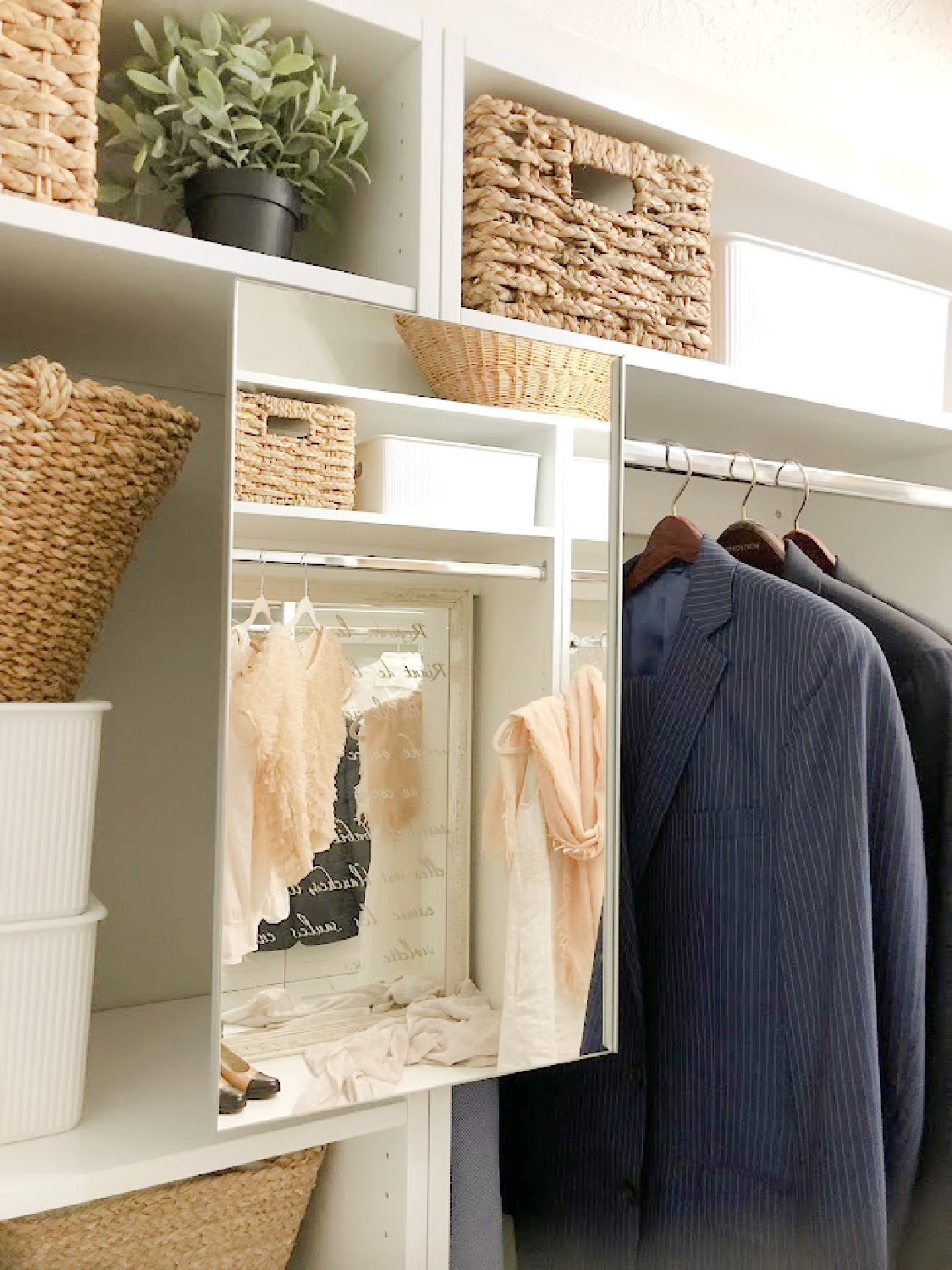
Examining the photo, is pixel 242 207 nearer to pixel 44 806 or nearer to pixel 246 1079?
pixel 44 806

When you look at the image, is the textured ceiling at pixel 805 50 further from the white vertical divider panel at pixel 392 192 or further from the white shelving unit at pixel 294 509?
the white vertical divider panel at pixel 392 192

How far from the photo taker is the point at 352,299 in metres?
0.95

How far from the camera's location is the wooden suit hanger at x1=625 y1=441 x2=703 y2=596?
119cm

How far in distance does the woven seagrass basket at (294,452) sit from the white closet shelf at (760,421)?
38 cm

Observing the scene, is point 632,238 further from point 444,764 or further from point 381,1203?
point 381,1203

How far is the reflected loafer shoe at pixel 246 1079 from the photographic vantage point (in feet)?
2.82

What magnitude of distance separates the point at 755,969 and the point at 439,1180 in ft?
1.21

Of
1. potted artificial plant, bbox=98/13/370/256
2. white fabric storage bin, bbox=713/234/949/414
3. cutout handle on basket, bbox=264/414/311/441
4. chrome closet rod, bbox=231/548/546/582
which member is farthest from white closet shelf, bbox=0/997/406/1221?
white fabric storage bin, bbox=713/234/949/414

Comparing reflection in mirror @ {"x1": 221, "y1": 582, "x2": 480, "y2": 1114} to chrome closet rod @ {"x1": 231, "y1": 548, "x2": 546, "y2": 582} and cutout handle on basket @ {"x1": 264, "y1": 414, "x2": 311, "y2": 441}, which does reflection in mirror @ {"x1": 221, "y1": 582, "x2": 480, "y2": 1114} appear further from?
cutout handle on basket @ {"x1": 264, "y1": 414, "x2": 311, "y2": 441}

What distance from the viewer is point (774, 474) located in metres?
1.29

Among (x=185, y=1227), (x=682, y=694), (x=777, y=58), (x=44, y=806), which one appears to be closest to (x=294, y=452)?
(x=44, y=806)

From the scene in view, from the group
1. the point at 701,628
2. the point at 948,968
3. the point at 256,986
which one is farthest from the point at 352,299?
the point at 948,968

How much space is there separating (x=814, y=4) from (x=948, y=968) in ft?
3.97

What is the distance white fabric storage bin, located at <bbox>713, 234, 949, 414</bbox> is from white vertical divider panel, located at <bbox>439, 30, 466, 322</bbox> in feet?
1.38
